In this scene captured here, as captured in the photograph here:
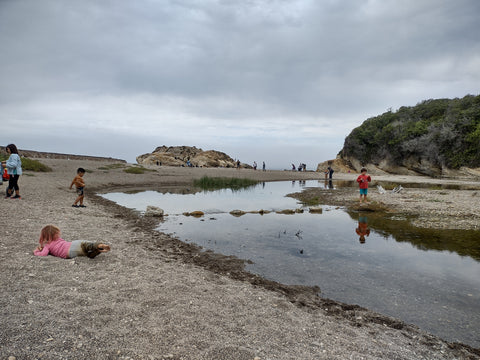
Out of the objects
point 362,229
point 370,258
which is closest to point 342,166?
point 362,229

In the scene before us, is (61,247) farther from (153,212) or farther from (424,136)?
(424,136)

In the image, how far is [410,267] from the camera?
841 cm

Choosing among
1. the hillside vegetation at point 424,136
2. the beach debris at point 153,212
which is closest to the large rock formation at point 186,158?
the hillside vegetation at point 424,136

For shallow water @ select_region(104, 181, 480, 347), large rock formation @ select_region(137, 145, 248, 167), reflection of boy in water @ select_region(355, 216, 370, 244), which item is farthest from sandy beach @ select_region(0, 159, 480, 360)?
large rock formation @ select_region(137, 145, 248, 167)

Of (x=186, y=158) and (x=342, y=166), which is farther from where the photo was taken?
(x=186, y=158)

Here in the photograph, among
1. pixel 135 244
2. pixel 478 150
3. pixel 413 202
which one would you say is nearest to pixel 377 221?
pixel 413 202

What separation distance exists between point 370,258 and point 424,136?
151 ft

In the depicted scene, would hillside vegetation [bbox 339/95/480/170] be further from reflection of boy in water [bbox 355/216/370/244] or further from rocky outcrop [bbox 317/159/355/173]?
reflection of boy in water [bbox 355/216/370/244]

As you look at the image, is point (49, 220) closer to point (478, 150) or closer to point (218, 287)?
point (218, 287)

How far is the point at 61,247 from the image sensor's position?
679 centimetres

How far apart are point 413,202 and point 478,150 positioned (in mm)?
28169

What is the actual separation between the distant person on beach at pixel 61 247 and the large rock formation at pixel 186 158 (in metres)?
57.8

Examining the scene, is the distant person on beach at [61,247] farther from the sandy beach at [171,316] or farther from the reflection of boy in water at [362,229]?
the reflection of boy in water at [362,229]

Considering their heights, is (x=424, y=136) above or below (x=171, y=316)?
above
